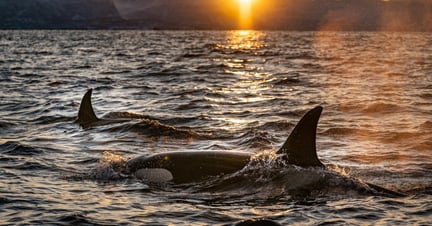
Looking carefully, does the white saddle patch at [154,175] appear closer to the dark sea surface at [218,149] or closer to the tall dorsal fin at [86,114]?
the dark sea surface at [218,149]

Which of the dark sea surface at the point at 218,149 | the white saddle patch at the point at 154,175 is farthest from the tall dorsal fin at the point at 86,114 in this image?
the white saddle patch at the point at 154,175

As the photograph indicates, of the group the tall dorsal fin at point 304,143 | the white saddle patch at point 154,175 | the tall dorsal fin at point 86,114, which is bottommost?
the white saddle patch at point 154,175

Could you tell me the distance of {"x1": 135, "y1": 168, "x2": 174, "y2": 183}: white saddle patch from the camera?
9844mm

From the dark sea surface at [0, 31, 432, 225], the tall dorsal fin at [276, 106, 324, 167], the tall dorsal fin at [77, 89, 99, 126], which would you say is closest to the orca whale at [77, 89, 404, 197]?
the tall dorsal fin at [276, 106, 324, 167]

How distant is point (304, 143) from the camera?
30.9 feet

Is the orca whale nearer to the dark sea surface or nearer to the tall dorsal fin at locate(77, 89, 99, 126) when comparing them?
the dark sea surface

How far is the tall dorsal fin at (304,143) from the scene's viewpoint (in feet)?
30.5

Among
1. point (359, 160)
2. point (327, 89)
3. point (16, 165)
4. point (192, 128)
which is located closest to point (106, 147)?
point (16, 165)

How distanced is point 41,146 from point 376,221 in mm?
7716

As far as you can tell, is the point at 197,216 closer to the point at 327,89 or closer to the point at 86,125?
the point at 86,125

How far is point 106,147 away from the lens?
13133mm

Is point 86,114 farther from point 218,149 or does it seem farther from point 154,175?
point 154,175

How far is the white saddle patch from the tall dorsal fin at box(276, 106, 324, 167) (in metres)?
1.75

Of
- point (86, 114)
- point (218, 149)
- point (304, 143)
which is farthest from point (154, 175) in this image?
point (86, 114)
